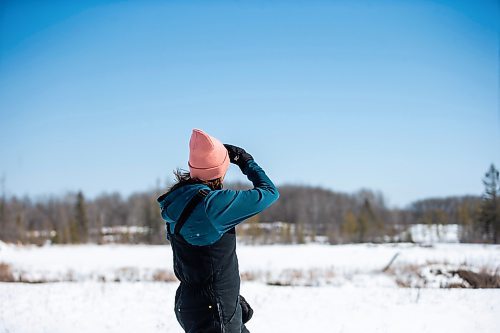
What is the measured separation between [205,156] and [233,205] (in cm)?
26

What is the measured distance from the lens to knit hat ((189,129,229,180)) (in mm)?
1840

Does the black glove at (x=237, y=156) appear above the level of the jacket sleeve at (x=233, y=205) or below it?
above

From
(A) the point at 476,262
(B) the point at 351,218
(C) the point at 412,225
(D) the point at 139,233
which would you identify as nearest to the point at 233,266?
(A) the point at 476,262

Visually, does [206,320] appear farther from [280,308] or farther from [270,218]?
[270,218]

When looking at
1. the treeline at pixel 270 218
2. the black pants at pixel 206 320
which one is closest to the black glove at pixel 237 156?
the black pants at pixel 206 320

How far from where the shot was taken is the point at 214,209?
1.70 m

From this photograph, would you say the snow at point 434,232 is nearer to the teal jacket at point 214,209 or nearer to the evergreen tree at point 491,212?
the evergreen tree at point 491,212

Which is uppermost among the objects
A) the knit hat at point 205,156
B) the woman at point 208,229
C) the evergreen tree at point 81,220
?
the knit hat at point 205,156

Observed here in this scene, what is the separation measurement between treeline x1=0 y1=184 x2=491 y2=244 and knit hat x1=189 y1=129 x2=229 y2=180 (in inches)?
2134

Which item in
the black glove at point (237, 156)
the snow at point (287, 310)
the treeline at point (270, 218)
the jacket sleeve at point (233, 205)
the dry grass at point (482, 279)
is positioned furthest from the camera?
the treeline at point (270, 218)

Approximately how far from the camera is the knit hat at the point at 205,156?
1.84 metres

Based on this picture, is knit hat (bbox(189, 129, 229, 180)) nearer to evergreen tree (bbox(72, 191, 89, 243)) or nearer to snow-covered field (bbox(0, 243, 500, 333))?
snow-covered field (bbox(0, 243, 500, 333))

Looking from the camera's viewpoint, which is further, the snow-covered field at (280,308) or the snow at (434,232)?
the snow at (434,232)

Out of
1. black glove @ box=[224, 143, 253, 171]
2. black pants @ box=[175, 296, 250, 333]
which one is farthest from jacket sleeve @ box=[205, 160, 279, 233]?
black pants @ box=[175, 296, 250, 333]
